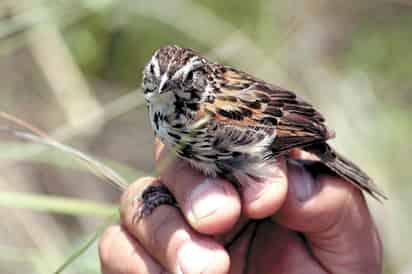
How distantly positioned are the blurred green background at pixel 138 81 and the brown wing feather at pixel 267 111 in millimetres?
1378

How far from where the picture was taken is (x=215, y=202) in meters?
2.84

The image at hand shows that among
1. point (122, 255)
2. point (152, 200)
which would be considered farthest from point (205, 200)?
point (122, 255)

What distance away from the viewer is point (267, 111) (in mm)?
3346

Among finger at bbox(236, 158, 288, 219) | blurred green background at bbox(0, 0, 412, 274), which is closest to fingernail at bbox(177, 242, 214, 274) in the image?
finger at bbox(236, 158, 288, 219)

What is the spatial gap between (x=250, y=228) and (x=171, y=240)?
2.16 ft

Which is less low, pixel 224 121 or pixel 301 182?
pixel 224 121

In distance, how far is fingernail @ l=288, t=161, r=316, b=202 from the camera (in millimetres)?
3172

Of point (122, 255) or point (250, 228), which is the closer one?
point (122, 255)

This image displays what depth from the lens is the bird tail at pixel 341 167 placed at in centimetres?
338

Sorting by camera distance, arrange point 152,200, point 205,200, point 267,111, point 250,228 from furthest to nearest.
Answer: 1. point 250,228
2. point 267,111
3. point 152,200
4. point 205,200

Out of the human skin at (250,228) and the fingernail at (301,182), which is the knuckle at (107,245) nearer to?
the human skin at (250,228)

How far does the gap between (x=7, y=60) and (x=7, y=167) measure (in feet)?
3.70

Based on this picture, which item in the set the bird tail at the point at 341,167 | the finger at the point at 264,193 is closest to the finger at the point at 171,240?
the finger at the point at 264,193

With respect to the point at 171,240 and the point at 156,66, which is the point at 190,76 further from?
the point at 171,240
